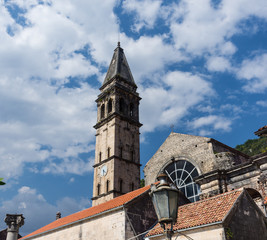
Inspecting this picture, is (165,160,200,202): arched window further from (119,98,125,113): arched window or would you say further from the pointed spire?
the pointed spire

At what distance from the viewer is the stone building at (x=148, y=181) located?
11750 millimetres

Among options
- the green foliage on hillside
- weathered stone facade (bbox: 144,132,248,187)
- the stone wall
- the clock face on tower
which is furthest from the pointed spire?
the green foliage on hillside

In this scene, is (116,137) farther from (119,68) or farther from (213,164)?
(213,164)

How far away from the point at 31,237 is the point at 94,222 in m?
7.25

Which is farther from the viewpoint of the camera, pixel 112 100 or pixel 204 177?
pixel 112 100

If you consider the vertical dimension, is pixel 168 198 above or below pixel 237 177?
below

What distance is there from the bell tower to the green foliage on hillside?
30329mm

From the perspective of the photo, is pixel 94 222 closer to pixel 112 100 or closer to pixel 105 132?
pixel 105 132

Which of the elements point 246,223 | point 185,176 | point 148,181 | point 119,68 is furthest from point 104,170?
point 246,223

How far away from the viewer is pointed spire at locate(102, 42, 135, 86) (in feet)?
133

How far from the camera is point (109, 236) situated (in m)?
15.0

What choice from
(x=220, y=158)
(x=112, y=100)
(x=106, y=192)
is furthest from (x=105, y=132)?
(x=220, y=158)

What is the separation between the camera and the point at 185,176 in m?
24.7

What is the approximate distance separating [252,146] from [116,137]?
4026 centimetres
